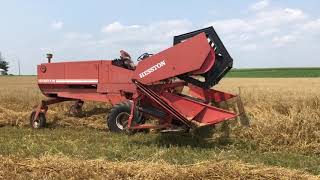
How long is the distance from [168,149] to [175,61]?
159 centimetres

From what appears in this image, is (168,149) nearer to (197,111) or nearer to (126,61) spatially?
(197,111)

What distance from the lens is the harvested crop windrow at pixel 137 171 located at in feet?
20.7

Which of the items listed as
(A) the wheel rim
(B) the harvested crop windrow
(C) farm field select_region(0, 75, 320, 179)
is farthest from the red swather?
(B) the harvested crop windrow

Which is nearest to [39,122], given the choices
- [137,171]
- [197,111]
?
[197,111]

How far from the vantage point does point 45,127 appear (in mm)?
13508

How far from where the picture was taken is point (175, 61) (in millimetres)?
9367

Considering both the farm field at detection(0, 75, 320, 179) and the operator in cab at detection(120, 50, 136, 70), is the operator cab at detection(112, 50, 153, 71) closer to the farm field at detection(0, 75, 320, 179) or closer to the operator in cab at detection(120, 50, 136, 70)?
the operator in cab at detection(120, 50, 136, 70)

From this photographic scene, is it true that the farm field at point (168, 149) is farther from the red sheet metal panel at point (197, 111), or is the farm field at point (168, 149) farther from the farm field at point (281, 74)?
the farm field at point (281, 74)

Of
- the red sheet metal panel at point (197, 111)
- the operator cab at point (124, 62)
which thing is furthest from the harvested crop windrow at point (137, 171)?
the operator cab at point (124, 62)

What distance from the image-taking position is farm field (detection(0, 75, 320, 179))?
6.53m

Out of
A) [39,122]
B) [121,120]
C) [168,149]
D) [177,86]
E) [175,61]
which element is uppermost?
[175,61]

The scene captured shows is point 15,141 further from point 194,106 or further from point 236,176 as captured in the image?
point 236,176

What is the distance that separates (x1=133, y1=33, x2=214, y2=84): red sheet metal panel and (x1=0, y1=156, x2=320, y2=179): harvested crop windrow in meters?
2.74

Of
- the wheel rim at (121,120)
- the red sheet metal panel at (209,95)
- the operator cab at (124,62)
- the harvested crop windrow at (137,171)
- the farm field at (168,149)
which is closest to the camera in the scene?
the harvested crop windrow at (137,171)
